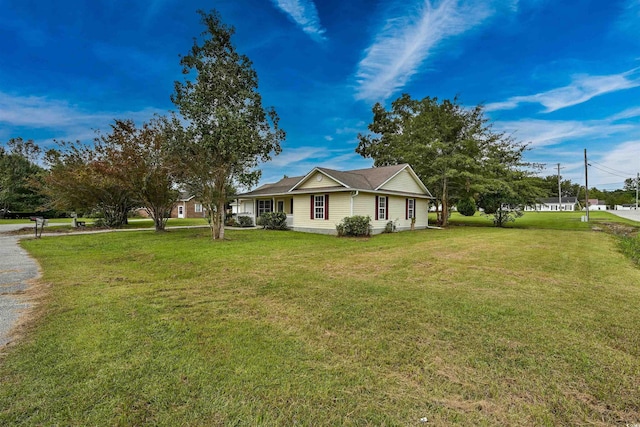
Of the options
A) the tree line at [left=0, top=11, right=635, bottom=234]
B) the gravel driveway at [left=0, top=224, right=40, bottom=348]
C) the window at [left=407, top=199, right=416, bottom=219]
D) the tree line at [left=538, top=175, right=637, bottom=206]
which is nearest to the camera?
the gravel driveway at [left=0, top=224, right=40, bottom=348]

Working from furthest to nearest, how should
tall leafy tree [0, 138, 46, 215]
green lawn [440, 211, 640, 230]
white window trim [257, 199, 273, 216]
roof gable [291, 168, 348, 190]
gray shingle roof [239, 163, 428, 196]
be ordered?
1. tall leafy tree [0, 138, 46, 215]
2. green lawn [440, 211, 640, 230]
3. white window trim [257, 199, 273, 216]
4. roof gable [291, 168, 348, 190]
5. gray shingle roof [239, 163, 428, 196]

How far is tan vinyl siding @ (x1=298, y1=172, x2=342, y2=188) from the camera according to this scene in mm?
16895

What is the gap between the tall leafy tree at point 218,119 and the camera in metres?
12.8

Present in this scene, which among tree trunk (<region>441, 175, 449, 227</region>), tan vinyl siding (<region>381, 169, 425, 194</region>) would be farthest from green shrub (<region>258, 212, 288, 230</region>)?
tree trunk (<region>441, 175, 449, 227</region>)

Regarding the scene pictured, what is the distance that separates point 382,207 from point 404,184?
303 cm

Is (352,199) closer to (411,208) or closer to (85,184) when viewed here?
(411,208)

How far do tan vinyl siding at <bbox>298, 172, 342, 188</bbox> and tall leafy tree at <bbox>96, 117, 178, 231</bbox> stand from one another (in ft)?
24.5

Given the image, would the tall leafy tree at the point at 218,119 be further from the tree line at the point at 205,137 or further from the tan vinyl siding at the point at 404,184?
the tan vinyl siding at the point at 404,184

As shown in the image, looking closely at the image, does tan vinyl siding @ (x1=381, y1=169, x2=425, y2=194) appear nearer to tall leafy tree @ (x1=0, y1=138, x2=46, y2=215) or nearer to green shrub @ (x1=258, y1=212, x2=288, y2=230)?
green shrub @ (x1=258, y1=212, x2=288, y2=230)

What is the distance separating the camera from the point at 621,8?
36.3ft

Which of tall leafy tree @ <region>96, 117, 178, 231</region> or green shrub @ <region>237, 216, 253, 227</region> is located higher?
tall leafy tree @ <region>96, 117, 178, 231</region>

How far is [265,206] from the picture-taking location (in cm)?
2242

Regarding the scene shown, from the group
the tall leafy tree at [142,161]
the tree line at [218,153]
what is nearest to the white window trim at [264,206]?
the tree line at [218,153]

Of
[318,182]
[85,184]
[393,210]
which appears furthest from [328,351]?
[85,184]
